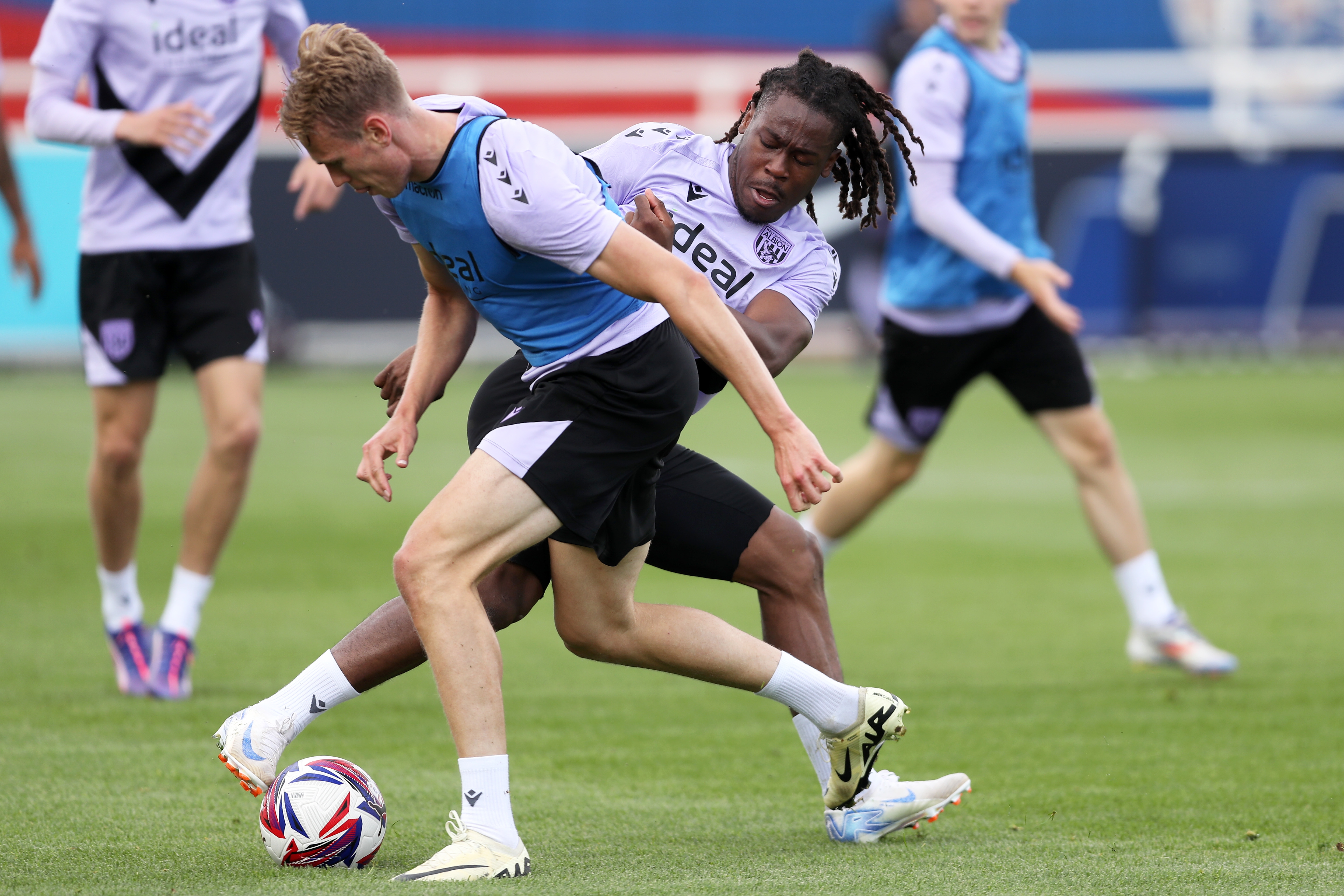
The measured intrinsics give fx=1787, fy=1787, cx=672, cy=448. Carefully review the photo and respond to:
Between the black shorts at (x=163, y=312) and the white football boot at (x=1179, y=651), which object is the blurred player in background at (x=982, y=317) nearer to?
the white football boot at (x=1179, y=651)

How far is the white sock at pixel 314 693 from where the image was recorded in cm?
439

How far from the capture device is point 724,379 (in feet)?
15.3

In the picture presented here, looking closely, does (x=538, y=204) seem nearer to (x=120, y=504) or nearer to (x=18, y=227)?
(x=120, y=504)

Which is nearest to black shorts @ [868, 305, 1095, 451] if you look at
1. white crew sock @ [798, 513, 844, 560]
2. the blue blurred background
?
white crew sock @ [798, 513, 844, 560]

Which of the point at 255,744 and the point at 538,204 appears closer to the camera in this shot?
the point at 538,204

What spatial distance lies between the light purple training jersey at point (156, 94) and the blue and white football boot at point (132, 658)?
54.4 inches

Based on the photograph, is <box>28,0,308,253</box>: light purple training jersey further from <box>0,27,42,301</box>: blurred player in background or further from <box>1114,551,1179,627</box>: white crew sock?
<box>1114,551,1179,627</box>: white crew sock

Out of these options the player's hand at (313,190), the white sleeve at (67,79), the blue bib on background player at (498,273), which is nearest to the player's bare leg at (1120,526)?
the player's hand at (313,190)

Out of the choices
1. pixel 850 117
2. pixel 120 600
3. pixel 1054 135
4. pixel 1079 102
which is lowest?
pixel 1054 135

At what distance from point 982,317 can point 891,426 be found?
1.90ft

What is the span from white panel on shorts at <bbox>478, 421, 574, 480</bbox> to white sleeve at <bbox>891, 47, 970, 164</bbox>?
3337mm

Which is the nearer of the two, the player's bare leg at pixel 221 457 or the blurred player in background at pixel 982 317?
the player's bare leg at pixel 221 457

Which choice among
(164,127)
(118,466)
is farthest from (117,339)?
(164,127)

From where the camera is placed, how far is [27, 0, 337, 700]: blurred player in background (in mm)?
6328
